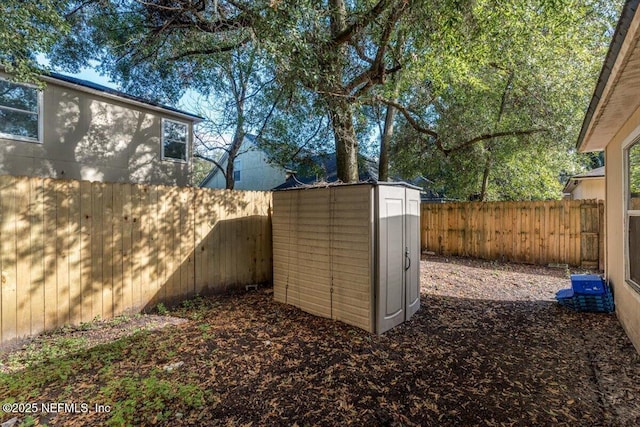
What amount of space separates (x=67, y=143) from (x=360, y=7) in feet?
24.4

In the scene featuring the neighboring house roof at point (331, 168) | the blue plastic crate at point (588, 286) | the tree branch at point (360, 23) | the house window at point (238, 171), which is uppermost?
the tree branch at point (360, 23)

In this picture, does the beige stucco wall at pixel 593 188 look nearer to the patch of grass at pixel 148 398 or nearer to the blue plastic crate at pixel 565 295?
the blue plastic crate at pixel 565 295

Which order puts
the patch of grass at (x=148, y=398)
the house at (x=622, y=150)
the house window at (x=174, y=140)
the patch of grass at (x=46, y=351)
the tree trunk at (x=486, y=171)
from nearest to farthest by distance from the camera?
the patch of grass at (x=148, y=398), the house at (x=622, y=150), the patch of grass at (x=46, y=351), the house window at (x=174, y=140), the tree trunk at (x=486, y=171)

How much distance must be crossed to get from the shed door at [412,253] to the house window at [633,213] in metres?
2.46

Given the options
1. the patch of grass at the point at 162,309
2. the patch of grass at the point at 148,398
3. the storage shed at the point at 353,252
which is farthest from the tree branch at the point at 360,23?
the patch of grass at the point at 148,398

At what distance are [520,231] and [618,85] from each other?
6.31 meters

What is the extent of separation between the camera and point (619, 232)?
4.27m

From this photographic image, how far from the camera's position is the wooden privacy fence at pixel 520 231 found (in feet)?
25.1

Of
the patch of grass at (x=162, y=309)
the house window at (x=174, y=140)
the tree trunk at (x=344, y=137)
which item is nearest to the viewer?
the patch of grass at (x=162, y=309)

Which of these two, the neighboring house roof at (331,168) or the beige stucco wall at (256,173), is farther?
the beige stucco wall at (256,173)

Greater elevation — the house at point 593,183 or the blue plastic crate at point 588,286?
the house at point 593,183

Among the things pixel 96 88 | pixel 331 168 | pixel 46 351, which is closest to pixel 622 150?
pixel 46 351

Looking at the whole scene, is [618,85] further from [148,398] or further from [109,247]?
[109,247]

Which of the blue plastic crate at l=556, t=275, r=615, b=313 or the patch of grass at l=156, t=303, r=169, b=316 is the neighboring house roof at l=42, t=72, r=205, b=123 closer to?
the patch of grass at l=156, t=303, r=169, b=316
